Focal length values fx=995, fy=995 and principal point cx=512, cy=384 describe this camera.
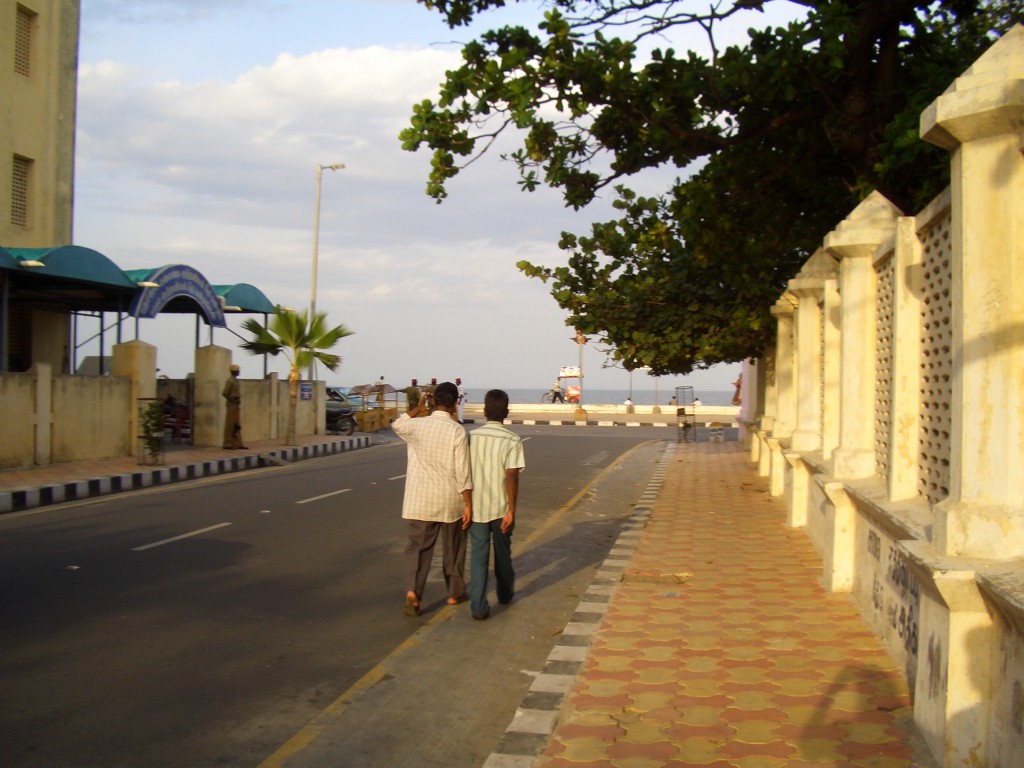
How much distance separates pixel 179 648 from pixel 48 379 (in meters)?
12.4

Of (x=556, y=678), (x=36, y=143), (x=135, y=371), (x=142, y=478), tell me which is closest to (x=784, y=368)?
(x=556, y=678)

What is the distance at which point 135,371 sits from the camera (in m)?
19.7

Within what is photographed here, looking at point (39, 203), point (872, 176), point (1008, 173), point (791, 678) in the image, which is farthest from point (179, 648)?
point (39, 203)

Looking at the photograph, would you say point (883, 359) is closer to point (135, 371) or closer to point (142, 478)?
point (142, 478)

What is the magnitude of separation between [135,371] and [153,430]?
180 centimetres

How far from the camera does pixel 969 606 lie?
13.4 feet

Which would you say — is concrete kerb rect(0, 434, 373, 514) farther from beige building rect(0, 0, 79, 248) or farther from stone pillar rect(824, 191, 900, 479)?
stone pillar rect(824, 191, 900, 479)

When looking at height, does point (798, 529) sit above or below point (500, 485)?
below

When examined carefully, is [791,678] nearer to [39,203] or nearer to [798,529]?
[798,529]

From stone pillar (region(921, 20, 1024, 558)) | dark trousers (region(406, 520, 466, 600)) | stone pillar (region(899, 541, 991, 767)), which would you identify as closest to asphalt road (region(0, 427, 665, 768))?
dark trousers (region(406, 520, 466, 600))

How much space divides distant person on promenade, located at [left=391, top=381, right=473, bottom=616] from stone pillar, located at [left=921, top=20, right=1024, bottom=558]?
155 inches

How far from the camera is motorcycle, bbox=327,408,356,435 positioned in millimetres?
33250

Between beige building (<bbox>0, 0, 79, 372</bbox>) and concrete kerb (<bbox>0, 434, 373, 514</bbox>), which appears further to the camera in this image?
beige building (<bbox>0, 0, 79, 372</bbox>)

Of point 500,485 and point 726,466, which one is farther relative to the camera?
point 726,466
